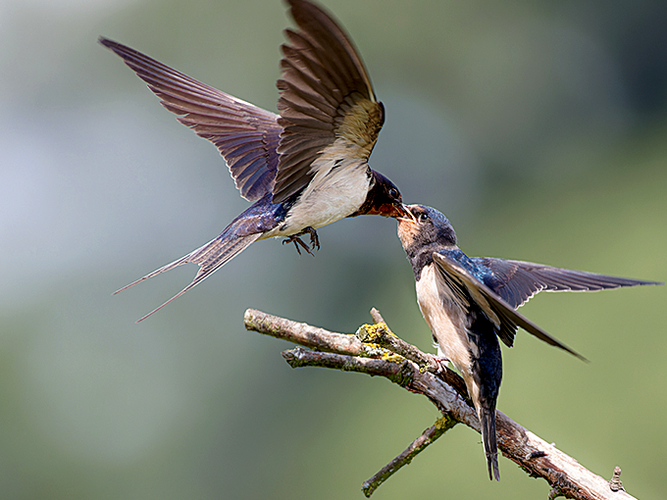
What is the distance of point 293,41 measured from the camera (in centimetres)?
126

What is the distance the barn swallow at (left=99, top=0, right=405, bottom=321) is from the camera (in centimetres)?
131

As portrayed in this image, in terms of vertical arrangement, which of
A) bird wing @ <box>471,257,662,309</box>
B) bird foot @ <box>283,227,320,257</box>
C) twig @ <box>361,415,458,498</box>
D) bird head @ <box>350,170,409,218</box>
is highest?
bird head @ <box>350,170,409,218</box>

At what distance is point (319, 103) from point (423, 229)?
0.67 meters

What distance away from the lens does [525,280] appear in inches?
70.7

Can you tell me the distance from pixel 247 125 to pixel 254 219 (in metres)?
0.46

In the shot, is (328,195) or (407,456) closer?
(407,456)

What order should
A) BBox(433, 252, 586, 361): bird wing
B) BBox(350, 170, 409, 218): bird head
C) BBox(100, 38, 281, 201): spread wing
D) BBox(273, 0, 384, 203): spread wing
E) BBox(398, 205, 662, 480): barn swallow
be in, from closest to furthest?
BBox(273, 0, 384, 203): spread wing < BBox(433, 252, 586, 361): bird wing < BBox(398, 205, 662, 480): barn swallow < BBox(350, 170, 409, 218): bird head < BBox(100, 38, 281, 201): spread wing

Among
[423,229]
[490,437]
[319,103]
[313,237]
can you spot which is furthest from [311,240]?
[490,437]

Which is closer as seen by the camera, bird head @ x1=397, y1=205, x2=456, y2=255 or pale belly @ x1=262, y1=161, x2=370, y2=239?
pale belly @ x1=262, y1=161, x2=370, y2=239

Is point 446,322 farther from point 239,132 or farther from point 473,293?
point 239,132

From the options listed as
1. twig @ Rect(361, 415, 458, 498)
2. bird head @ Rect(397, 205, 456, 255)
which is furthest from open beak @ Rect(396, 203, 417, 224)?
twig @ Rect(361, 415, 458, 498)

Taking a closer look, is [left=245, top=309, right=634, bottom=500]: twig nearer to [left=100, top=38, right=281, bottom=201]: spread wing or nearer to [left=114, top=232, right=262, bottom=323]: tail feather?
[left=114, top=232, right=262, bottom=323]: tail feather

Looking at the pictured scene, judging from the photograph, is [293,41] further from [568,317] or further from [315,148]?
[568,317]

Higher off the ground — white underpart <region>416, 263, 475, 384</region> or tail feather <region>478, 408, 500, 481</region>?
white underpart <region>416, 263, 475, 384</region>
